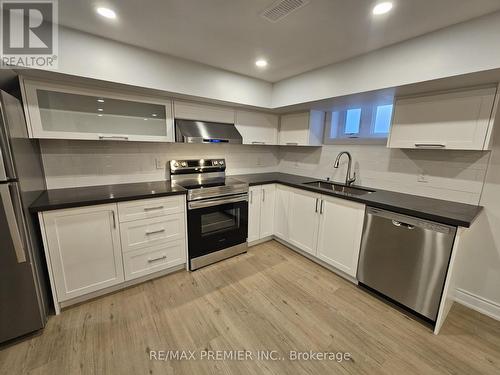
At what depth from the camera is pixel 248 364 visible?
1421mm

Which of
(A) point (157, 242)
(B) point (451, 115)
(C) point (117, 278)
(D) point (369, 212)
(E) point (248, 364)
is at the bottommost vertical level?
(E) point (248, 364)

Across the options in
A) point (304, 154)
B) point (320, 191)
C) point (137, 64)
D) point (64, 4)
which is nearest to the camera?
point (64, 4)

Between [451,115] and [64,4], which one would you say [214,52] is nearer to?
[64,4]

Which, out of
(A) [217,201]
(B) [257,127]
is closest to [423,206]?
(A) [217,201]

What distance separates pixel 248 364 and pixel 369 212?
5.18 feet

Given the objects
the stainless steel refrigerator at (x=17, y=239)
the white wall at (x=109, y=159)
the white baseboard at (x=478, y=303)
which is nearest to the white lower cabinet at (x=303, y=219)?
the white wall at (x=109, y=159)

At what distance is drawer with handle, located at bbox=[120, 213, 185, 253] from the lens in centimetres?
197

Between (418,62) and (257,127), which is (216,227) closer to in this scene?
(257,127)

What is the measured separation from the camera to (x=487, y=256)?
1.87 metres

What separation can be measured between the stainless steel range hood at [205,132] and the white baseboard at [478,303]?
2.80 meters

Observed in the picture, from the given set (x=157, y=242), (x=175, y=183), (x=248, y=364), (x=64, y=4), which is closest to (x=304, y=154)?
(x=175, y=183)

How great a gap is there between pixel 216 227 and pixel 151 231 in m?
0.72

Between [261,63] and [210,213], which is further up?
[261,63]

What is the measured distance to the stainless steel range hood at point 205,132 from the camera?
238 cm
